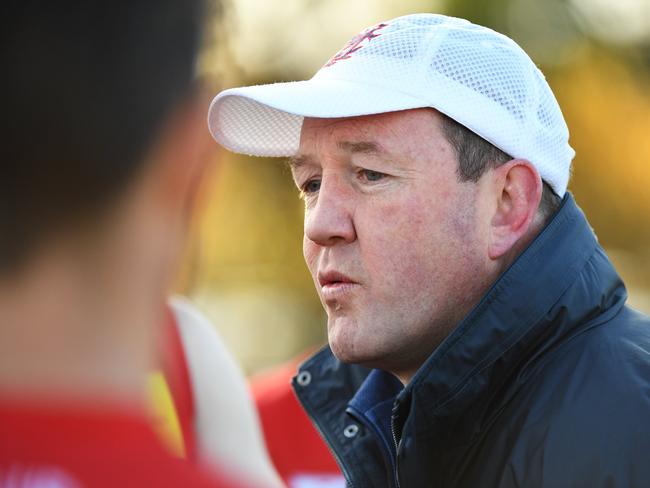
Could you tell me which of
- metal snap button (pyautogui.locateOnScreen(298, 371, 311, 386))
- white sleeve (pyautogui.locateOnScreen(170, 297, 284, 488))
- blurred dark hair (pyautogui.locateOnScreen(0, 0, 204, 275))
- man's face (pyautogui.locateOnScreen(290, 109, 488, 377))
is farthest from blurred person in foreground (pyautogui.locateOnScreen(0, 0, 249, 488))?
metal snap button (pyautogui.locateOnScreen(298, 371, 311, 386))

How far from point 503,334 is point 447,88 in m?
0.63

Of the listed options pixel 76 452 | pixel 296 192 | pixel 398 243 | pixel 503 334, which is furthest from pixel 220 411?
pixel 296 192

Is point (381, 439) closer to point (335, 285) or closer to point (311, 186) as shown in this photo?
point (335, 285)

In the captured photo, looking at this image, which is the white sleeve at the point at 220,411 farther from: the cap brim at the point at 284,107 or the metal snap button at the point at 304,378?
the metal snap button at the point at 304,378

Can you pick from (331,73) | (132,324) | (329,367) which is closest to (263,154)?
(331,73)

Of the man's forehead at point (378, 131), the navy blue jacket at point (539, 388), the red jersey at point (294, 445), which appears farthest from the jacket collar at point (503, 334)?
the red jersey at point (294, 445)

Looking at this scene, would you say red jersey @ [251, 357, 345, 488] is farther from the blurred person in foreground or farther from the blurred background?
the blurred background

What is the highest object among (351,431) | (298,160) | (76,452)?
(298,160)

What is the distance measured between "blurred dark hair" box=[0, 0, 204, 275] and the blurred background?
42.6 feet

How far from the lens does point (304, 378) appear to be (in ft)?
9.64

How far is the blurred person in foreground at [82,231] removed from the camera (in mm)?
1038

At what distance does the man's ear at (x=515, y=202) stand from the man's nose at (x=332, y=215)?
0.35 m

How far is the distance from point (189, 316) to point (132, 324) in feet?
3.39

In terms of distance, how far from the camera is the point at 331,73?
2758mm
